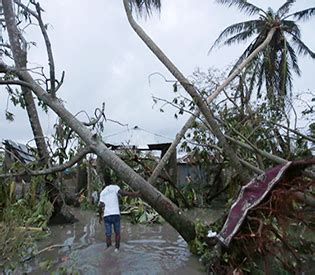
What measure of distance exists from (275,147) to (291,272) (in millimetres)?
7981

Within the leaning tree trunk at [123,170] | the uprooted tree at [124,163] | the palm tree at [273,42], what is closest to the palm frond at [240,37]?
the palm tree at [273,42]

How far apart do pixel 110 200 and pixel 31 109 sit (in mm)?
3762

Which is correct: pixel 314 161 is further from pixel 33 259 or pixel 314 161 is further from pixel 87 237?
pixel 87 237

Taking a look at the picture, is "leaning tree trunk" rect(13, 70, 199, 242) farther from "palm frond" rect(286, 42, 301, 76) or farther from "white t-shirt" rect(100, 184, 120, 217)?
"palm frond" rect(286, 42, 301, 76)

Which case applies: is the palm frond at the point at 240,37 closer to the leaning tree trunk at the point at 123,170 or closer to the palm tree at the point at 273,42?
the palm tree at the point at 273,42

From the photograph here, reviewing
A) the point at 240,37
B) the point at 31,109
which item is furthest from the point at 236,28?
the point at 31,109

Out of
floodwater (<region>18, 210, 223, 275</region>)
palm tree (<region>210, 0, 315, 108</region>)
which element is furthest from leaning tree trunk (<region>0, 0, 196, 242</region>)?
Answer: palm tree (<region>210, 0, 315, 108</region>)

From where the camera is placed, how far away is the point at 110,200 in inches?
320

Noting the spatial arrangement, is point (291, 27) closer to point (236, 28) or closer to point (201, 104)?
point (236, 28)

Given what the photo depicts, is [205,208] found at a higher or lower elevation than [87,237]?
higher

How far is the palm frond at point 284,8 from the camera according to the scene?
20891 mm

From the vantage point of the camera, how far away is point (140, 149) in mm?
14930

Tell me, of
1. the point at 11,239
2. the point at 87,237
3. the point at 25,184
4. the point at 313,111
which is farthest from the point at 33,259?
the point at 313,111

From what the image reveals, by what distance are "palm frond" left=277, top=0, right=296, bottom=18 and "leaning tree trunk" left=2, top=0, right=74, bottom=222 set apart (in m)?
15.1
